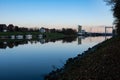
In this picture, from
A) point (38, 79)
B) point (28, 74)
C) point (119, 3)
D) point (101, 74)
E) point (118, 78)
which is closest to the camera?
point (118, 78)

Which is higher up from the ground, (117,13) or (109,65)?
(117,13)

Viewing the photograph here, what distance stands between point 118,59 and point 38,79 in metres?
7.30

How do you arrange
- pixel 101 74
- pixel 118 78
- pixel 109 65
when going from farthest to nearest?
1. pixel 109 65
2. pixel 101 74
3. pixel 118 78

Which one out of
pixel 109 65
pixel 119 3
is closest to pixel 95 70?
pixel 109 65

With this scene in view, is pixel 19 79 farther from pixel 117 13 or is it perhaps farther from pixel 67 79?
pixel 117 13

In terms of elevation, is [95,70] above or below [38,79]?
above

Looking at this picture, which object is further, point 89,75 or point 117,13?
point 117,13

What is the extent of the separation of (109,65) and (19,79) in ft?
27.3

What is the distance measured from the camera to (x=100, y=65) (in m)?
13.7

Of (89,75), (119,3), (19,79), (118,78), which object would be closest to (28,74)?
(19,79)

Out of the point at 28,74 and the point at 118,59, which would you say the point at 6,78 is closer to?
the point at 28,74

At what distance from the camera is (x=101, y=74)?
11.8 meters

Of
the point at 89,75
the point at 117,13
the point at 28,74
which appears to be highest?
the point at 117,13

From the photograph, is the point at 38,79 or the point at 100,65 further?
the point at 38,79
